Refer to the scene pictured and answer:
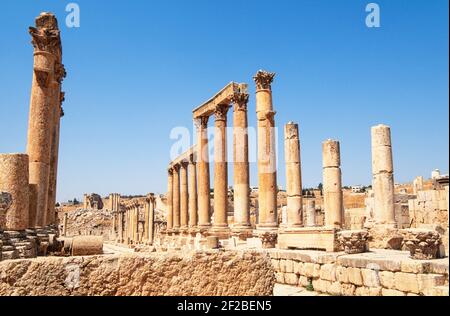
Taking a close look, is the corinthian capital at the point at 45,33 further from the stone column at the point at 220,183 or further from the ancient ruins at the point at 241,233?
the stone column at the point at 220,183

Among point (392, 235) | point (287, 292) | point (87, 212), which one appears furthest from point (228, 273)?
point (87, 212)

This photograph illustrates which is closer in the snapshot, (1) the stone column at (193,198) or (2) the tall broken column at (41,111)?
(2) the tall broken column at (41,111)

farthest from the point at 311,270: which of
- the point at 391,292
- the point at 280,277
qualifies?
the point at 391,292

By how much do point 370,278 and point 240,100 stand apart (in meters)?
13.5

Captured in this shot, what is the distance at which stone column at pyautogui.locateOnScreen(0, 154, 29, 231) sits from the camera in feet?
36.0

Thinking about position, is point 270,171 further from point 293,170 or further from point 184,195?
point 184,195

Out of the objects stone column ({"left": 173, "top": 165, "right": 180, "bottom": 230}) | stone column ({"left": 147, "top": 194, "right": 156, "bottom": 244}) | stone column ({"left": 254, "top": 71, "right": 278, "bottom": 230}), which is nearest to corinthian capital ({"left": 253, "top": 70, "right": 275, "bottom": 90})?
stone column ({"left": 254, "top": 71, "right": 278, "bottom": 230})

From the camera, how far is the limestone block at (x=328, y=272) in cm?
Answer: 1019

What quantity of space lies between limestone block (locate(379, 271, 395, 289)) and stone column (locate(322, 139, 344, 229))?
10228mm

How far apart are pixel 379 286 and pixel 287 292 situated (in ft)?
8.44

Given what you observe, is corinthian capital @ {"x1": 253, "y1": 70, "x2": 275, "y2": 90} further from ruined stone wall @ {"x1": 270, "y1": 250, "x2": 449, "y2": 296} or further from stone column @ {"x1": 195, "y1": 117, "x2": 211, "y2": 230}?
ruined stone wall @ {"x1": 270, "y1": 250, "x2": 449, "y2": 296}

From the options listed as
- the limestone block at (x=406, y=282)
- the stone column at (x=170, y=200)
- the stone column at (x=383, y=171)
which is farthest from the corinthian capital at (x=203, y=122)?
the limestone block at (x=406, y=282)

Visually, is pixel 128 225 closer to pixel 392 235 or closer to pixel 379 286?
pixel 392 235

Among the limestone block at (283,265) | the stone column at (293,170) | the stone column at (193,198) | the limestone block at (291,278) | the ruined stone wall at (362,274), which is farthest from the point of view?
the stone column at (193,198)
